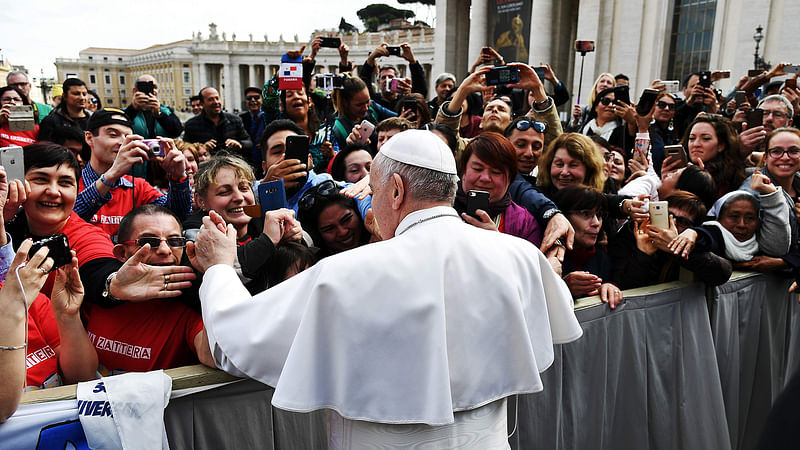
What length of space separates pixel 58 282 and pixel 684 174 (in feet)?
12.9

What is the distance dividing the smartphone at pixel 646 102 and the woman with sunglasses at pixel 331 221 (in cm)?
340

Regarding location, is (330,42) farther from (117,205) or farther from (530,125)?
(117,205)

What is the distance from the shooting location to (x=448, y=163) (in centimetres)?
187

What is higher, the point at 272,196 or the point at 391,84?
the point at 391,84

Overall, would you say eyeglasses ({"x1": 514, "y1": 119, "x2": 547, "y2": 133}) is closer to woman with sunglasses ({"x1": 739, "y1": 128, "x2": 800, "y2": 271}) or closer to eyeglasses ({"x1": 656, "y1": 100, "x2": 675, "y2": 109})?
woman with sunglasses ({"x1": 739, "y1": 128, "x2": 800, "y2": 271})

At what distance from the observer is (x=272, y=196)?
271 centimetres

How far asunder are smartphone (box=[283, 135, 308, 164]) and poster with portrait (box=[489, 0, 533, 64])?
25.4 m

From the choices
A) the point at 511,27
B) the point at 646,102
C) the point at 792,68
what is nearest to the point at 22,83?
the point at 646,102

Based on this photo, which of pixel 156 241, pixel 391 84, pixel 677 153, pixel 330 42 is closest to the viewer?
pixel 156 241

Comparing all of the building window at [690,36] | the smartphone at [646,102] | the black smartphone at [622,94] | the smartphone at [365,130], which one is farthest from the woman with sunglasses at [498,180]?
the building window at [690,36]

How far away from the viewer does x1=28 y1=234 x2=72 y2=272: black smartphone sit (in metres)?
1.85

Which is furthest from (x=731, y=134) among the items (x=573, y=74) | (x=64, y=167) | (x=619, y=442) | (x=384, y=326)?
(x=573, y=74)

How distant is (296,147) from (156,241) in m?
1.06

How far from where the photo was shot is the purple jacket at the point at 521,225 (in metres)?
3.15
